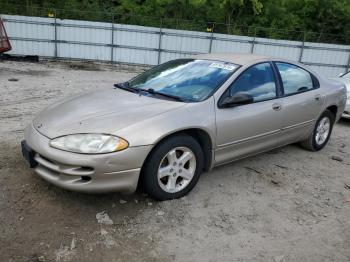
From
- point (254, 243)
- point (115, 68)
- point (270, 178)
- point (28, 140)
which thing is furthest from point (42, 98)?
point (115, 68)

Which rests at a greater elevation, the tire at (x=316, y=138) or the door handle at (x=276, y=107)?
the door handle at (x=276, y=107)

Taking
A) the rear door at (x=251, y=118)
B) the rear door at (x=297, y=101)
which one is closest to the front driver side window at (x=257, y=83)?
the rear door at (x=251, y=118)

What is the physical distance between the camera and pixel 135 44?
1819cm

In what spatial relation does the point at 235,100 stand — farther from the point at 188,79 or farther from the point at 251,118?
the point at 188,79

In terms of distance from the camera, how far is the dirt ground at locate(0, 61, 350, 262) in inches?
126

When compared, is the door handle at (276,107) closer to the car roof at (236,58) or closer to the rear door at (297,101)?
the rear door at (297,101)

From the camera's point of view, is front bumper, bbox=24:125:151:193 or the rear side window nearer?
front bumper, bbox=24:125:151:193

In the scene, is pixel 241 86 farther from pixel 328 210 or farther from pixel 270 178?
pixel 328 210

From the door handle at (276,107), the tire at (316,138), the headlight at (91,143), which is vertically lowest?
the tire at (316,138)

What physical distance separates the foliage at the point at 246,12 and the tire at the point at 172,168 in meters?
18.6

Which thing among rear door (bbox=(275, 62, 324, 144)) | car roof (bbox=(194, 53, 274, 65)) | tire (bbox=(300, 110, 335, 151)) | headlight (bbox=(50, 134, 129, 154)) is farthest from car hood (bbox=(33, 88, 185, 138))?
tire (bbox=(300, 110, 335, 151))

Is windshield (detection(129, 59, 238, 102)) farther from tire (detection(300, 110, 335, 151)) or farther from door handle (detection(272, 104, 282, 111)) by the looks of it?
tire (detection(300, 110, 335, 151))

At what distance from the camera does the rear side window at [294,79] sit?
16.6 feet

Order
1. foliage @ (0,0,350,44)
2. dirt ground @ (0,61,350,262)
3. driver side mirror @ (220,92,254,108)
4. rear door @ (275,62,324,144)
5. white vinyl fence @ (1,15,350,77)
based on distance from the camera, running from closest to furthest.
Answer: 1. dirt ground @ (0,61,350,262)
2. driver side mirror @ (220,92,254,108)
3. rear door @ (275,62,324,144)
4. white vinyl fence @ (1,15,350,77)
5. foliage @ (0,0,350,44)
